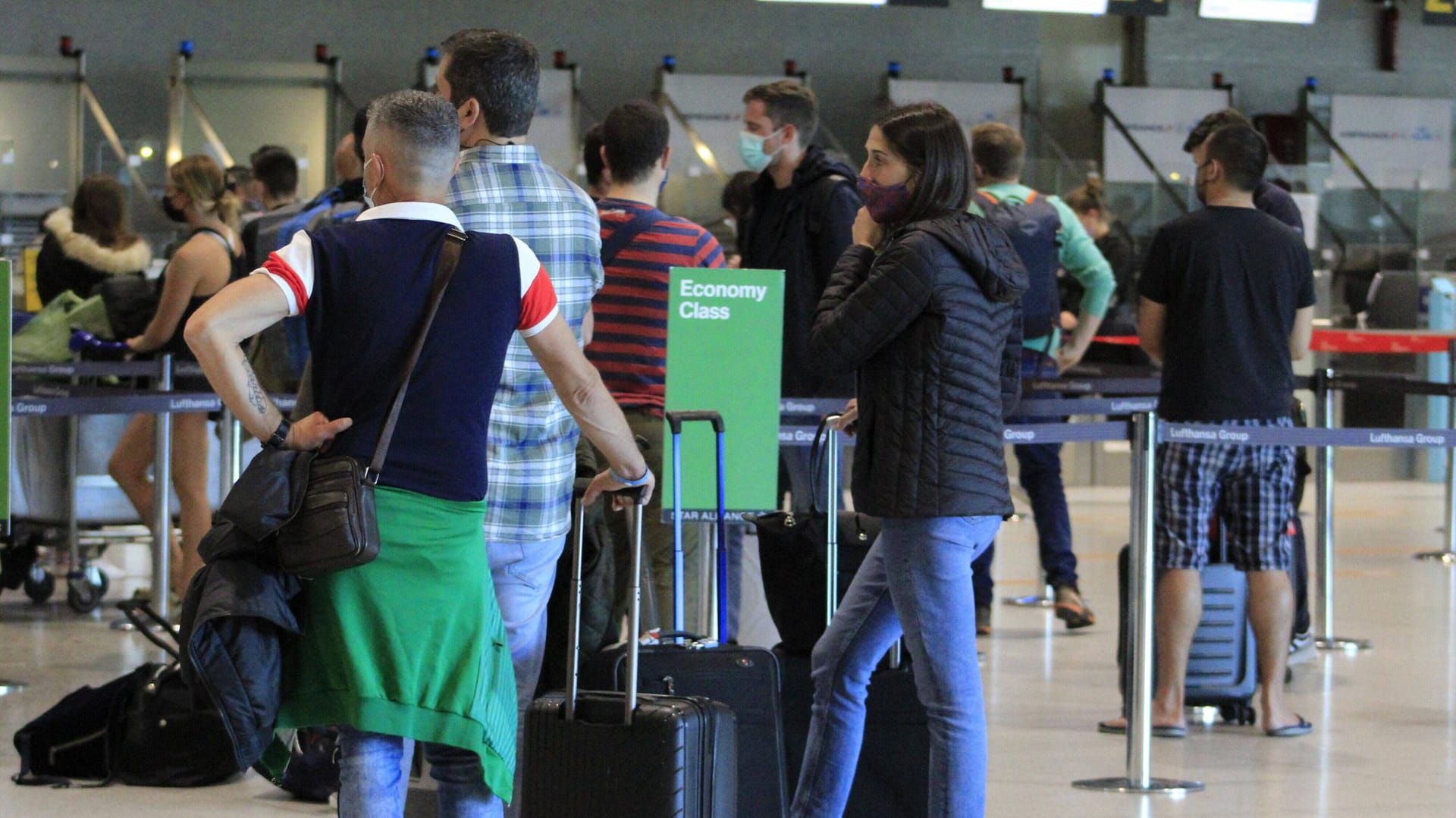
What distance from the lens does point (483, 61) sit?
3.37 m

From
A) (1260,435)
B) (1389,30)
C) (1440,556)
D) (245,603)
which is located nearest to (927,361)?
(245,603)

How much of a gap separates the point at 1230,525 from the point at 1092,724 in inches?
27.0

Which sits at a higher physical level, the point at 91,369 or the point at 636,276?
the point at 636,276

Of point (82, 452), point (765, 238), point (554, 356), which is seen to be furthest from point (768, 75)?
point (554, 356)

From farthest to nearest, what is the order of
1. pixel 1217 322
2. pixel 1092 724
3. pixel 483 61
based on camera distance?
pixel 1092 724
pixel 1217 322
pixel 483 61

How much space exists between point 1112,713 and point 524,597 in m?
2.79

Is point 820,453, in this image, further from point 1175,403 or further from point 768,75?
point 768,75

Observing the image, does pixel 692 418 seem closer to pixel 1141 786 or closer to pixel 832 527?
pixel 832 527

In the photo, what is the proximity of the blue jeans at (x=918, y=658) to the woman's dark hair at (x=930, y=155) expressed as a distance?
1.84ft

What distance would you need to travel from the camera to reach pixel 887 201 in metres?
3.52

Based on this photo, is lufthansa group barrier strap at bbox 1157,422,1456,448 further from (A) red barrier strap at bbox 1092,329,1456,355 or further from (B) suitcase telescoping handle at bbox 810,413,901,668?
(A) red barrier strap at bbox 1092,329,1456,355

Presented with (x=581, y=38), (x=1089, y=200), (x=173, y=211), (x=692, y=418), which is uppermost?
(x=581, y=38)

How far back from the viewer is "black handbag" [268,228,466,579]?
264 centimetres

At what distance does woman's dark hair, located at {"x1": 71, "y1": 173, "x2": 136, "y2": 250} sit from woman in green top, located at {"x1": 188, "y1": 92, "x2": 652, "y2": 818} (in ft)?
17.0
